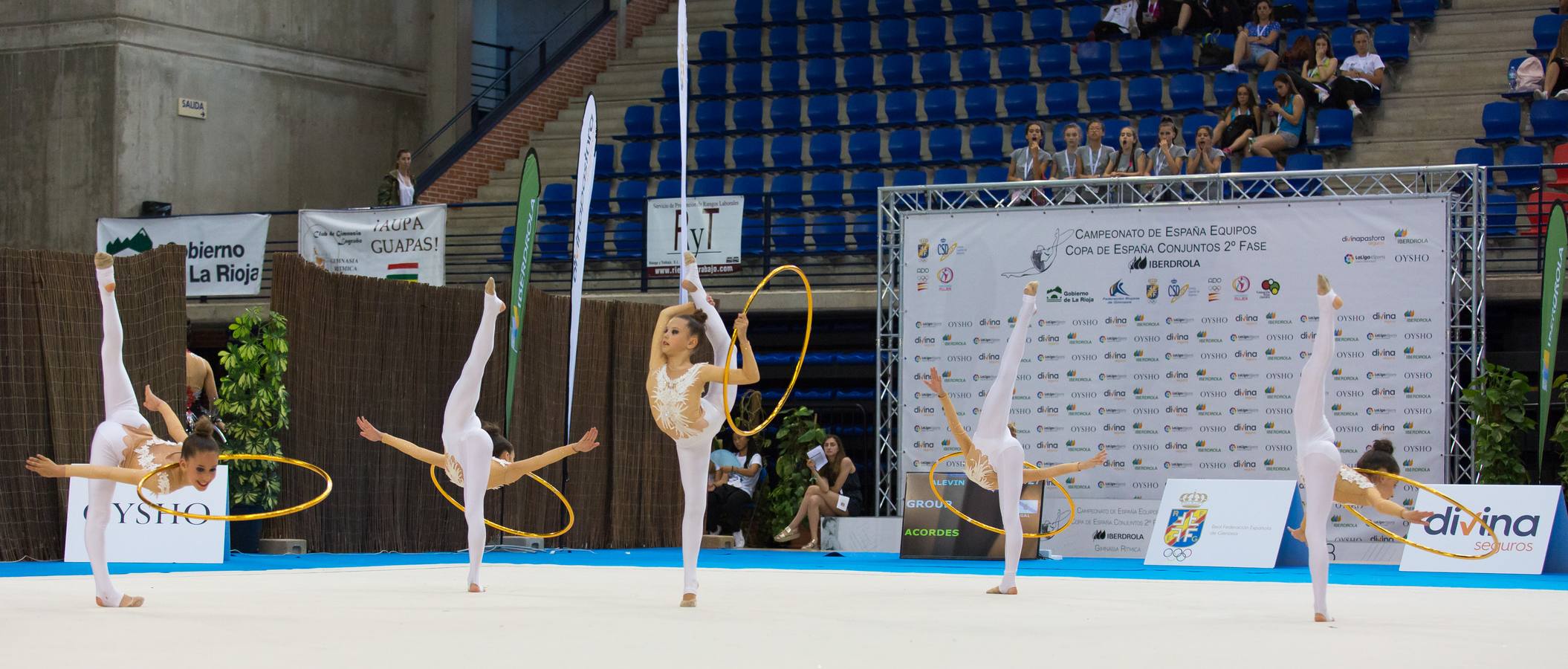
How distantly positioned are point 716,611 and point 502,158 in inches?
539

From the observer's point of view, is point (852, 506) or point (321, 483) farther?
point (852, 506)

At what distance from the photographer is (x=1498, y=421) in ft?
40.0

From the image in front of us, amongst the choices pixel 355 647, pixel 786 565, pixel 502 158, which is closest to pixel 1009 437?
pixel 786 565

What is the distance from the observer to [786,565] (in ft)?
38.3

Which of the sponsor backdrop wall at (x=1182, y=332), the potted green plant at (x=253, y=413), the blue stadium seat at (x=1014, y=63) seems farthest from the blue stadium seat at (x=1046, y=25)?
the potted green plant at (x=253, y=413)

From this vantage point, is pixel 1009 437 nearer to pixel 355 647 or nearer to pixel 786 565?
pixel 786 565

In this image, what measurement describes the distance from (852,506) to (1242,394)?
3.53m

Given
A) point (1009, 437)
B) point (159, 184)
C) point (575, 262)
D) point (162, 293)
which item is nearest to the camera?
point (1009, 437)

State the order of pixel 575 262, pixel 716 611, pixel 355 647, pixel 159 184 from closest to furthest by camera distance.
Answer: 1. pixel 355 647
2. pixel 716 611
3. pixel 575 262
4. pixel 159 184

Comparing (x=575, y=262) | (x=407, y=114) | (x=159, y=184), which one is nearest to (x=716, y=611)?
(x=575, y=262)

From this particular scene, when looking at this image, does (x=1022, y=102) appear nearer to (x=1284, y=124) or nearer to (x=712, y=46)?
(x=1284, y=124)

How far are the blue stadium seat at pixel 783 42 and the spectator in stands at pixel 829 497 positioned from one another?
22.6ft

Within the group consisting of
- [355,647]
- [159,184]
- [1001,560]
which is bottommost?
[1001,560]

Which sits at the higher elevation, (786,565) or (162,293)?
(162,293)
